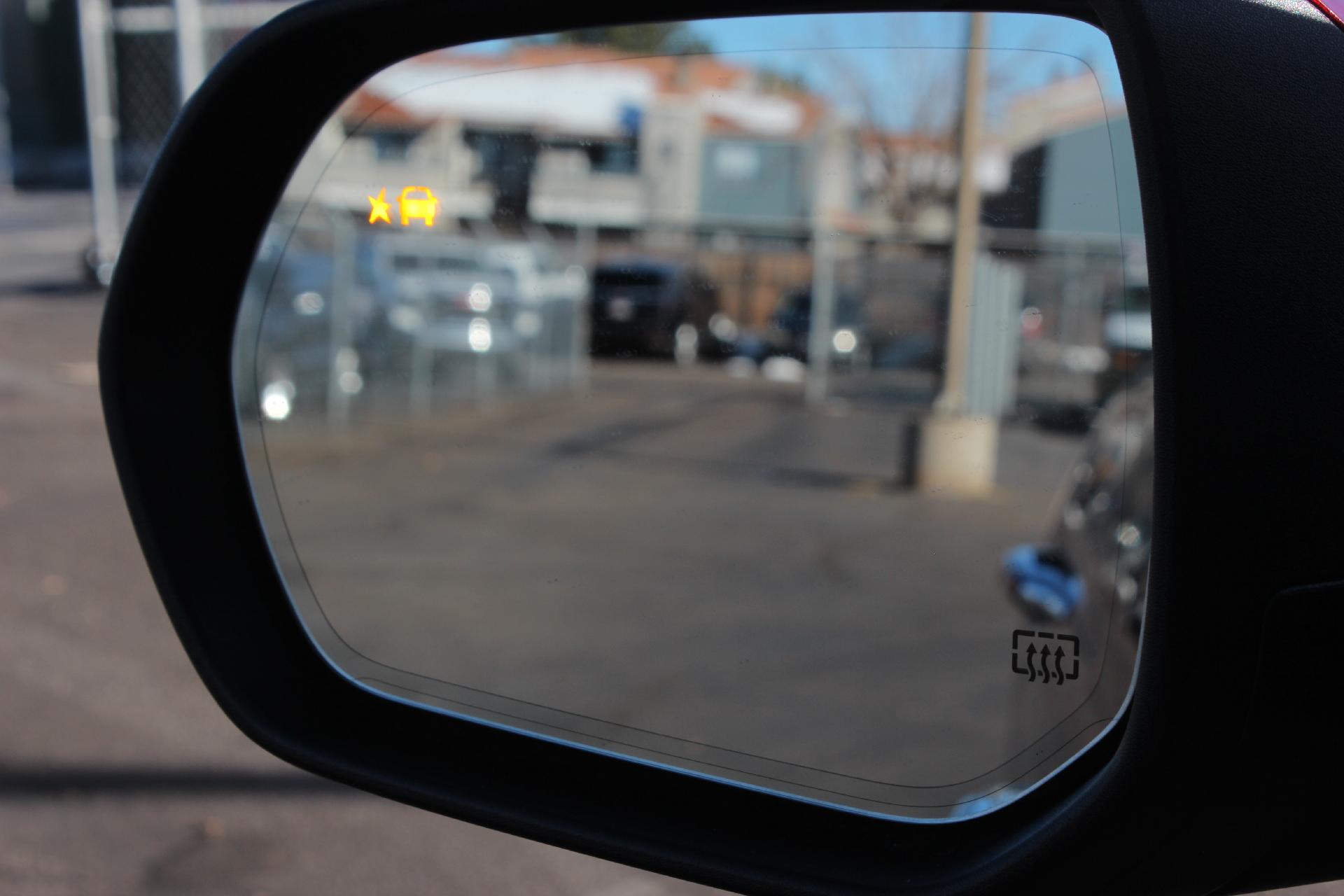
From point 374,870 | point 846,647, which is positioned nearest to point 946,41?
point 374,870

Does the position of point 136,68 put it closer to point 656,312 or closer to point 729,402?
point 656,312

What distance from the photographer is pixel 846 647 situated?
6043 millimetres

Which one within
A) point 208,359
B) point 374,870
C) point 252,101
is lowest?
point 374,870

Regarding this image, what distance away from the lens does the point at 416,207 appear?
6.60ft

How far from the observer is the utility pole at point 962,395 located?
277 inches

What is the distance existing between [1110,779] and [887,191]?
343 inches

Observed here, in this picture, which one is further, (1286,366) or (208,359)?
(208,359)

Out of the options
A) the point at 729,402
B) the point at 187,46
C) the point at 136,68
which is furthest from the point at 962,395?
the point at 136,68

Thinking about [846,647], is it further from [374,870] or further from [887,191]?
[887,191]

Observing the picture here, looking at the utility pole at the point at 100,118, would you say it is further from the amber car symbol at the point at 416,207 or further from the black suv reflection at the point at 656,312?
the amber car symbol at the point at 416,207

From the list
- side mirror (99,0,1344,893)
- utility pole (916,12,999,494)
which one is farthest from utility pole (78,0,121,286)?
utility pole (916,12,999,494)

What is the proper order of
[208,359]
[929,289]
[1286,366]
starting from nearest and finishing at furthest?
[1286,366] → [208,359] → [929,289]

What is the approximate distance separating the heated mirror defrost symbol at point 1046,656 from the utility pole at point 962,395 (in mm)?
4172

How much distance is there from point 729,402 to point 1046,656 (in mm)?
10366
